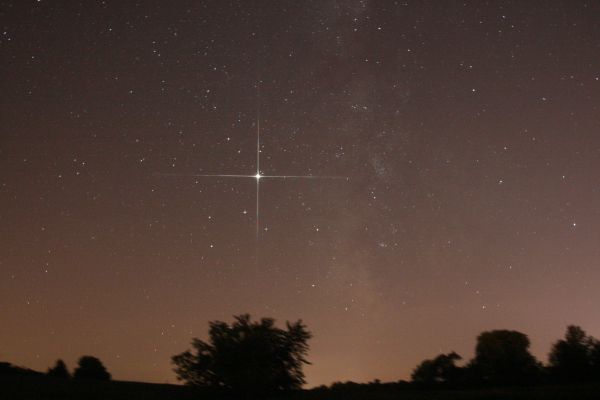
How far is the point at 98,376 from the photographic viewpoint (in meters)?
38.6

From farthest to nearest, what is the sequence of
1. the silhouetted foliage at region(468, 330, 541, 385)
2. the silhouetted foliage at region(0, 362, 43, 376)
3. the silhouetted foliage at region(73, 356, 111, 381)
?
the silhouetted foliage at region(73, 356, 111, 381) < the silhouetted foliage at region(468, 330, 541, 385) < the silhouetted foliage at region(0, 362, 43, 376)

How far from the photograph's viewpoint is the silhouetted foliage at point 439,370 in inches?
1249

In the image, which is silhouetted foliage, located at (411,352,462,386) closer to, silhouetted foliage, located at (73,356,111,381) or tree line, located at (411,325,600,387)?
tree line, located at (411,325,600,387)

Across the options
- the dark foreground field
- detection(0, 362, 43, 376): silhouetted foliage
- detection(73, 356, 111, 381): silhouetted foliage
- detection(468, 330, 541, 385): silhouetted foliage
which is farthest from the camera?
detection(73, 356, 111, 381): silhouetted foliage

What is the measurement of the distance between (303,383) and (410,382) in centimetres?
775

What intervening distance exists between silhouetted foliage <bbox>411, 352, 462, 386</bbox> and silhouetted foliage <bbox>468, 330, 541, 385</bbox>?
0.94 m

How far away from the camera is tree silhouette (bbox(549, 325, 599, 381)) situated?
3128 cm

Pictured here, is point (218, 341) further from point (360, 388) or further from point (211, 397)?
point (360, 388)

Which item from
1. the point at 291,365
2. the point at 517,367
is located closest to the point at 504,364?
the point at 517,367

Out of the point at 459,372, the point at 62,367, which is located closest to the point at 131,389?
the point at 62,367

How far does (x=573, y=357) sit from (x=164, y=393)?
22.2 metres

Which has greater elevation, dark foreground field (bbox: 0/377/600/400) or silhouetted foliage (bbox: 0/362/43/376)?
silhouetted foliage (bbox: 0/362/43/376)

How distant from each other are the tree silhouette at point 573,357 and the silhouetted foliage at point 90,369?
27.2m

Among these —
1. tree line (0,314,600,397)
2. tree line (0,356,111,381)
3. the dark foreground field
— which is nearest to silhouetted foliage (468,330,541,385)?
tree line (0,314,600,397)
